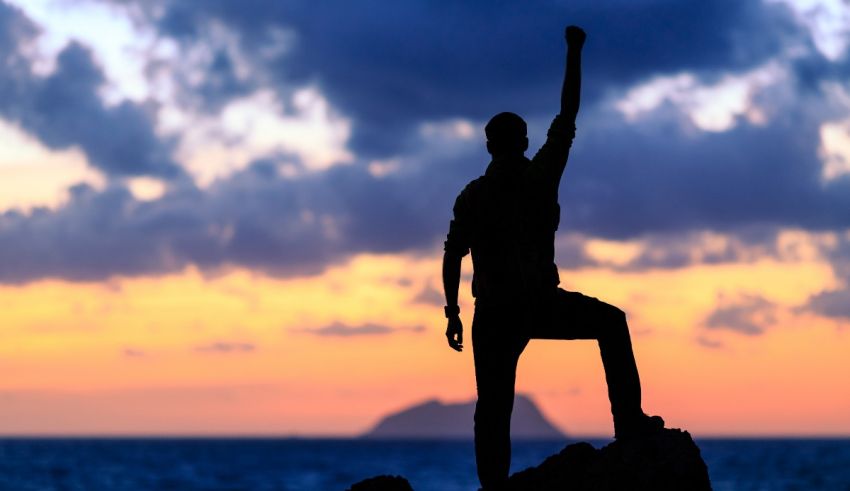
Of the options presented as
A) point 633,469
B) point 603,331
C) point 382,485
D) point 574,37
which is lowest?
point 382,485

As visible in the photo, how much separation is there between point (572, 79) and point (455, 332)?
200 centimetres

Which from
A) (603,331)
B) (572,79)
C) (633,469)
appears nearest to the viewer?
(633,469)

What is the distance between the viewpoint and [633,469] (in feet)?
27.1

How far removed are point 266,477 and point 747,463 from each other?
37441mm

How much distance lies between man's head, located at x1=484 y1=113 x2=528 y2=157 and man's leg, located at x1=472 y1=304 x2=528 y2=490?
1140mm

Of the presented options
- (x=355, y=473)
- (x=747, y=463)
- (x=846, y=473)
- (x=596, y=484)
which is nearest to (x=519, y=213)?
(x=596, y=484)

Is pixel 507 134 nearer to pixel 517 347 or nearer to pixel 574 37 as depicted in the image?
pixel 574 37

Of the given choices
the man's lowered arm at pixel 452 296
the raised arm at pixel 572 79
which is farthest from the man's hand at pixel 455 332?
the raised arm at pixel 572 79

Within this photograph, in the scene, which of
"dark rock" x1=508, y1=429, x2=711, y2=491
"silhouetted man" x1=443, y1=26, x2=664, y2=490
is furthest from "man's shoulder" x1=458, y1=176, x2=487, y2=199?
"dark rock" x1=508, y1=429, x2=711, y2=491

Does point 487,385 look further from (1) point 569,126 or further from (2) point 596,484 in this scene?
(1) point 569,126

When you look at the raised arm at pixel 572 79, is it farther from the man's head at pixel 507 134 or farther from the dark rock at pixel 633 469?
the dark rock at pixel 633 469

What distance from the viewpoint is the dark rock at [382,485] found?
29.7 ft

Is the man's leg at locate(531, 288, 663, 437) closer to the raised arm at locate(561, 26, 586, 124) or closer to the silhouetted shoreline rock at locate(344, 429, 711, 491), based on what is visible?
the silhouetted shoreline rock at locate(344, 429, 711, 491)

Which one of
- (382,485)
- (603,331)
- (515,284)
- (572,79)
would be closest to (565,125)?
(572,79)
